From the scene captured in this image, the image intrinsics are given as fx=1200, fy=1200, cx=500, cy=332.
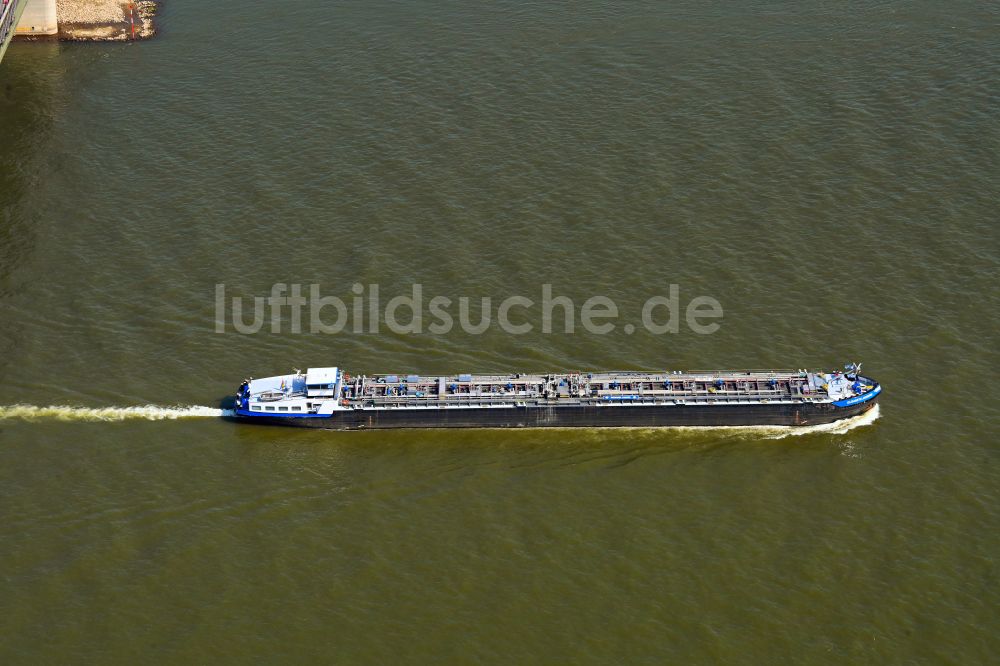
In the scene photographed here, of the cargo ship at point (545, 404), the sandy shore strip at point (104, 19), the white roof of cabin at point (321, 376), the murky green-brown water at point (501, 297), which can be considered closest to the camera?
the murky green-brown water at point (501, 297)

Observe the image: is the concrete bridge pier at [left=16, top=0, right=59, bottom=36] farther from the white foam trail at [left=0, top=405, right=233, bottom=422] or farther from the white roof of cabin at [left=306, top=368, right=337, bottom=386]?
the white roof of cabin at [left=306, top=368, right=337, bottom=386]

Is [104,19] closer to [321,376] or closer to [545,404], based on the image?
[321,376]

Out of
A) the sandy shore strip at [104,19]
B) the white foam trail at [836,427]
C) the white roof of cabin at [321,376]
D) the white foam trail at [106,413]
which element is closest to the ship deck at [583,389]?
the white roof of cabin at [321,376]

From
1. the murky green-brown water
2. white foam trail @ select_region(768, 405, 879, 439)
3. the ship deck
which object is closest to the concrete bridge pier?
the murky green-brown water

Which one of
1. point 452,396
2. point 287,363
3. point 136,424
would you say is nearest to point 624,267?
point 452,396

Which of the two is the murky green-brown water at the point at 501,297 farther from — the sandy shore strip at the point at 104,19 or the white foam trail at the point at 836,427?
the sandy shore strip at the point at 104,19
